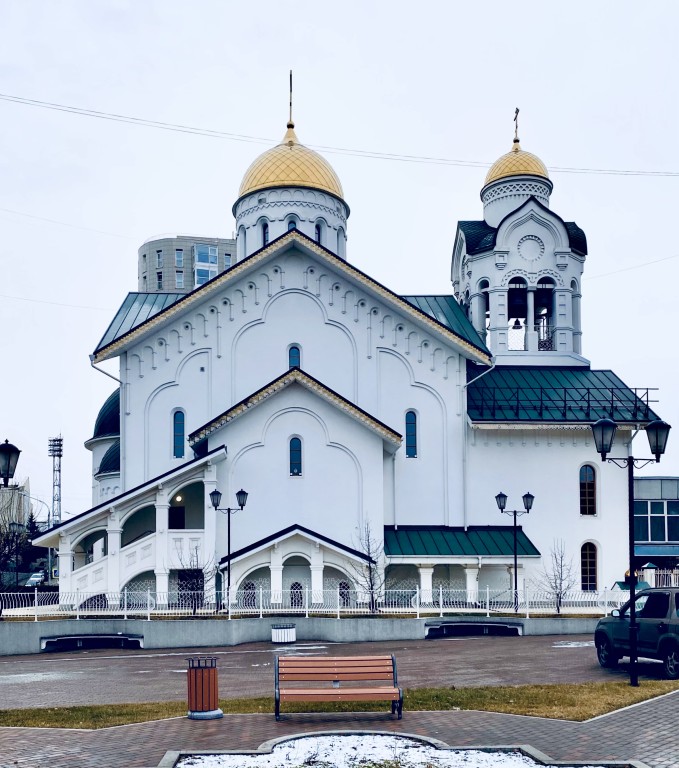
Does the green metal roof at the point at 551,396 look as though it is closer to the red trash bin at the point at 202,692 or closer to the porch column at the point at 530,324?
the porch column at the point at 530,324

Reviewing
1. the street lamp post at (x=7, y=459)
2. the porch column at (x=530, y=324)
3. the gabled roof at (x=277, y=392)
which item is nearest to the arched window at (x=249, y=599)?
the gabled roof at (x=277, y=392)

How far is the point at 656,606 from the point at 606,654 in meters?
1.75

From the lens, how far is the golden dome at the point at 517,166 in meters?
43.8

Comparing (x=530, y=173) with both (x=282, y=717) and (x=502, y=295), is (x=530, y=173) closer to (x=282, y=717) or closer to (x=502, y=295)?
(x=502, y=295)

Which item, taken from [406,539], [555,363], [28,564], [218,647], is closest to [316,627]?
[218,647]

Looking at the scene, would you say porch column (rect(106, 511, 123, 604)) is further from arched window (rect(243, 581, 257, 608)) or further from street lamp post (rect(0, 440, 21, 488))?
street lamp post (rect(0, 440, 21, 488))

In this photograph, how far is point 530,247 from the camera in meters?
42.2

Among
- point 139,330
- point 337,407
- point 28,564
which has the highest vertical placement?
point 139,330

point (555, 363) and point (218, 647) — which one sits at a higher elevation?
point (555, 363)

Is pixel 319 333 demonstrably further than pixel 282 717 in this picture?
Yes

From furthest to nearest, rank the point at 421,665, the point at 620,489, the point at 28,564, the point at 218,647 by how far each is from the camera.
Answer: the point at 28,564
the point at 620,489
the point at 218,647
the point at 421,665

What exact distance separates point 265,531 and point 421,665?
13.2 metres

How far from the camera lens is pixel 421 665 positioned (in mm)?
20984

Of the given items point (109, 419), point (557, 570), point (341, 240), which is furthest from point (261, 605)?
point (341, 240)
